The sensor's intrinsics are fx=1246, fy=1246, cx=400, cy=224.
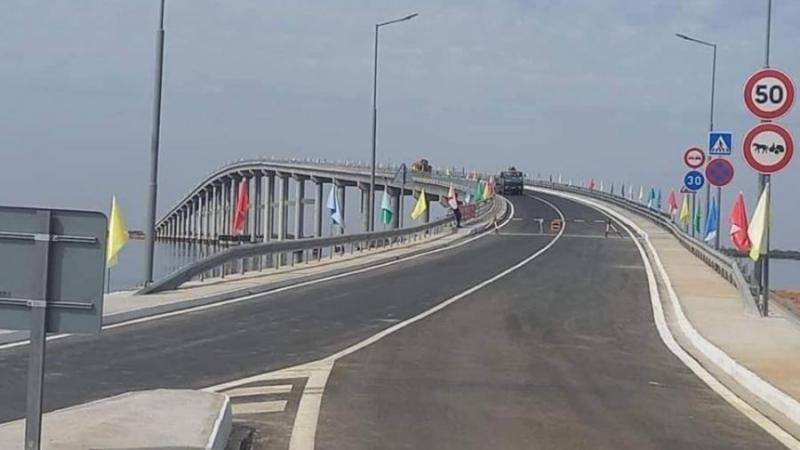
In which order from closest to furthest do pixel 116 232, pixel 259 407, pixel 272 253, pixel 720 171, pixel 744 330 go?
1. pixel 259 407
2. pixel 744 330
3. pixel 116 232
4. pixel 272 253
5. pixel 720 171

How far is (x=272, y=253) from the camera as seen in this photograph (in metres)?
30.1

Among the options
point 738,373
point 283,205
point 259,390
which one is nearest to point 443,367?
point 259,390

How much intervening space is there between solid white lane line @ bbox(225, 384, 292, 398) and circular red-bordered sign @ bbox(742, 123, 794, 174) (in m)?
10.2

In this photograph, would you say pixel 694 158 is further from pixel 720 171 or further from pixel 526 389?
pixel 526 389

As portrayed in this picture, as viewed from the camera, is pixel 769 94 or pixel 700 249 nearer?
pixel 769 94

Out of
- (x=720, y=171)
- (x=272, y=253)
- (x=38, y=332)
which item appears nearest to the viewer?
(x=38, y=332)

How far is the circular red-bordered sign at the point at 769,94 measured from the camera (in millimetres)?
20172

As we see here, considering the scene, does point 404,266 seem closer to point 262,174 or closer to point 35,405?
point 35,405

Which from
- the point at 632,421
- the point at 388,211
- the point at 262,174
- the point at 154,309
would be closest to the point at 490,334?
the point at 154,309

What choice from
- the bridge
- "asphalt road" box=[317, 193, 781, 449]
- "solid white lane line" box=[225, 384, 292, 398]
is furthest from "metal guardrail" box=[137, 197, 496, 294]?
"solid white lane line" box=[225, 384, 292, 398]

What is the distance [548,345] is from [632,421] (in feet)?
21.3

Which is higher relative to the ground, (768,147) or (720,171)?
(720,171)

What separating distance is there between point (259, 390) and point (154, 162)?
1168 centimetres

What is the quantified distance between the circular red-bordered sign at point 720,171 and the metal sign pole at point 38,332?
27.3 m
